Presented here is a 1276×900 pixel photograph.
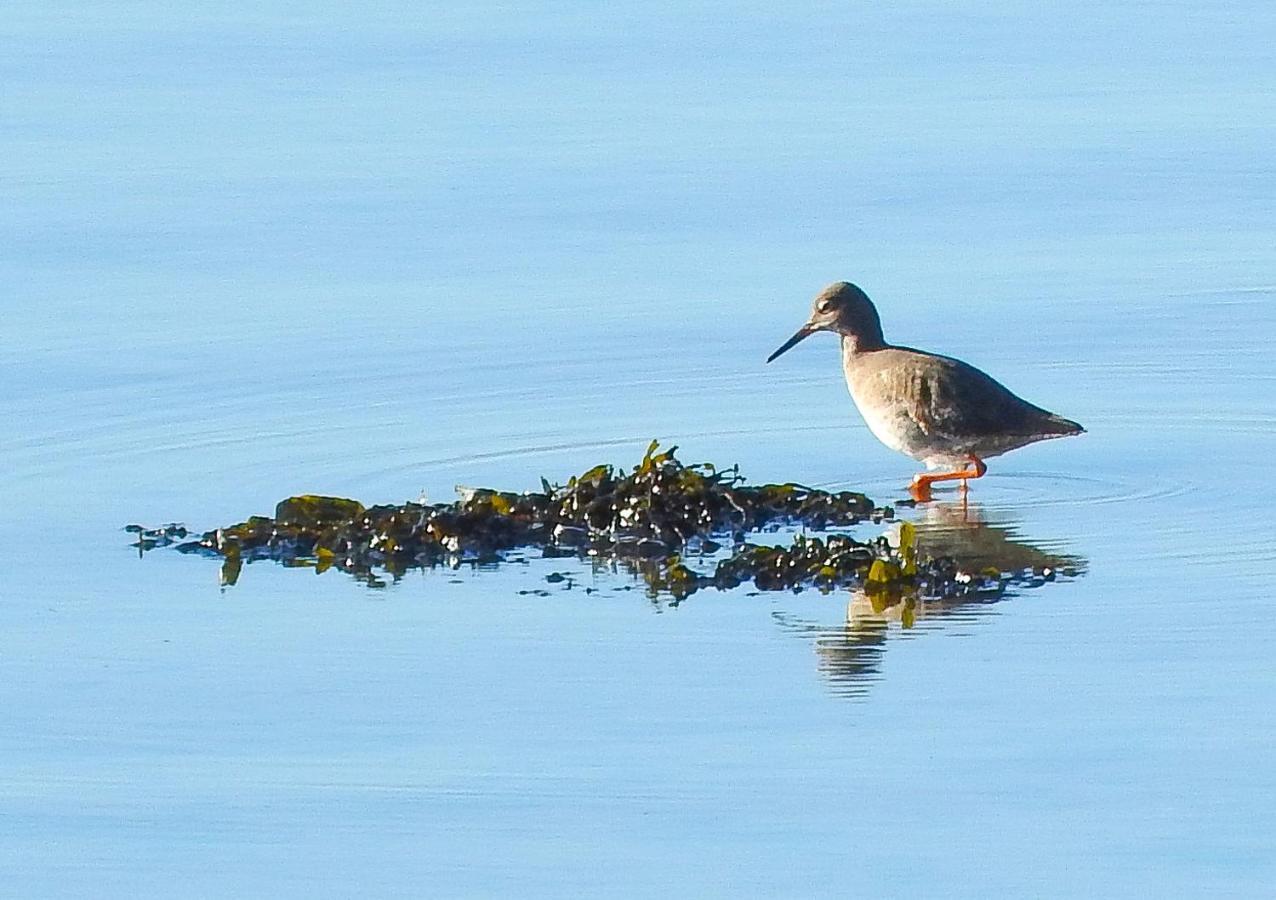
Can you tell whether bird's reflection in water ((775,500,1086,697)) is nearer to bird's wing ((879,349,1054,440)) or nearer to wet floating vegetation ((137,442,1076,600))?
wet floating vegetation ((137,442,1076,600))

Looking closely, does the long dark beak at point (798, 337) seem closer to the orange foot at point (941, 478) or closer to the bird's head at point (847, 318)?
the bird's head at point (847, 318)

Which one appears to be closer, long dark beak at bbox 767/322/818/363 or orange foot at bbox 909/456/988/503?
orange foot at bbox 909/456/988/503

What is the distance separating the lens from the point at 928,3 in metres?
18.3

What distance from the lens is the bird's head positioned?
1075 cm

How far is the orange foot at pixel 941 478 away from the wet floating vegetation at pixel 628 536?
20.3 inches

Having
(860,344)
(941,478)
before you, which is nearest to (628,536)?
(941,478)

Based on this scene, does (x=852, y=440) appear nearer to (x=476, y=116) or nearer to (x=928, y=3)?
(x=476, y=116)

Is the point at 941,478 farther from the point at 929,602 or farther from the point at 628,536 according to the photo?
the point at 929,602

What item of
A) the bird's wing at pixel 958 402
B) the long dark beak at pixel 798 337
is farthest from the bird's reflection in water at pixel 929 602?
the long dark beak at pixel 798 337

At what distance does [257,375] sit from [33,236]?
225cm

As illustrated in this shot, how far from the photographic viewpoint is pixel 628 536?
29.3 ft

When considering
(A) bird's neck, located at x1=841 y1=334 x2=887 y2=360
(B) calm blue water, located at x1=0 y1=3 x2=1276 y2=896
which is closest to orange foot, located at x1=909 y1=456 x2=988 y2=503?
(B) calm blue water, located at x1=0 y1=3 x2=1276 y2=896

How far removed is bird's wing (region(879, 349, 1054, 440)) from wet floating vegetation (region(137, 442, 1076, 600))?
74 cm

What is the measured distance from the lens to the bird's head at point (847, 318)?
35.3ft
